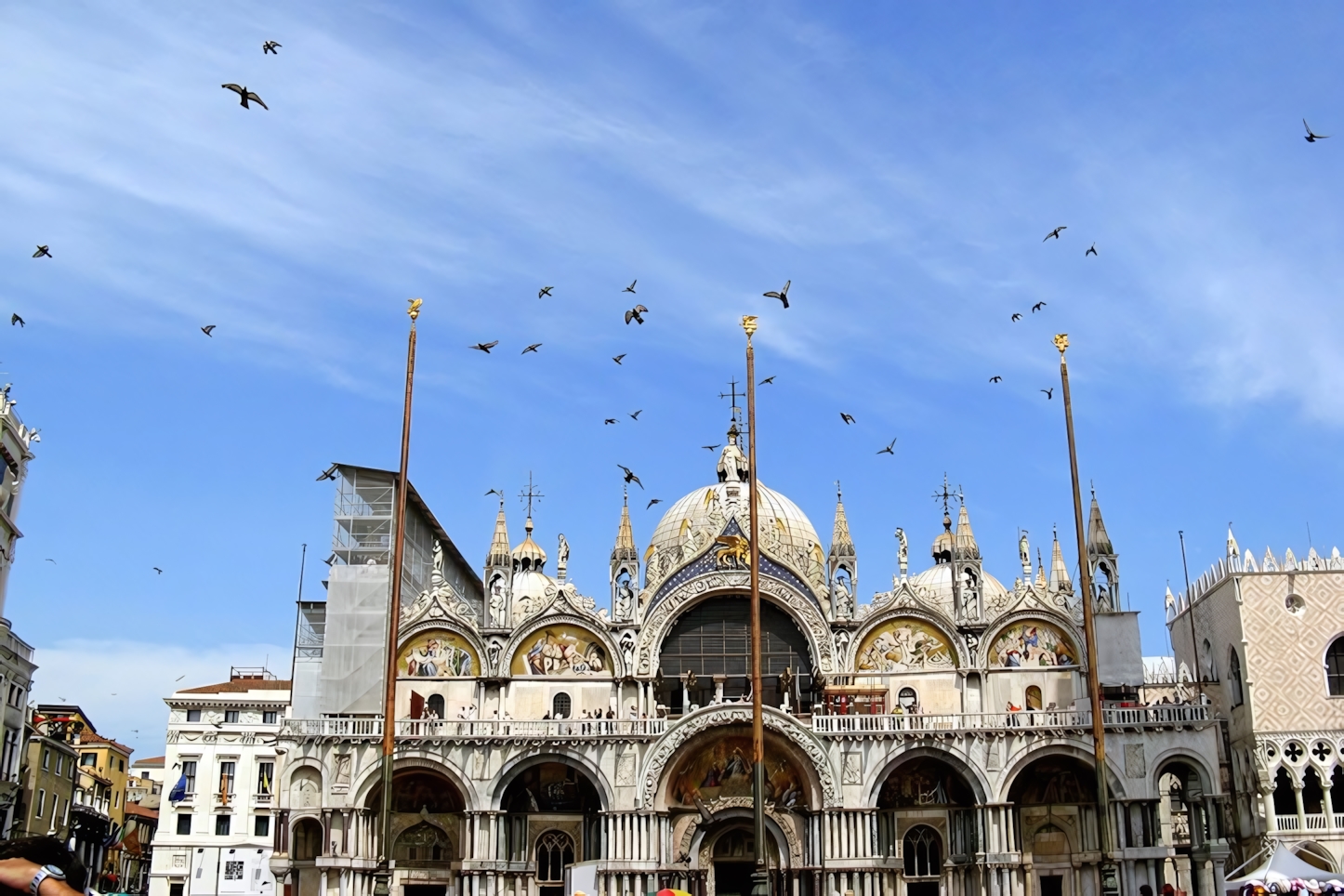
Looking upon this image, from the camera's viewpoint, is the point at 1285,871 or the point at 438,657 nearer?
the point at 1285,871

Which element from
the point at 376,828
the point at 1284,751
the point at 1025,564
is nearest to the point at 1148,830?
the point at 1284,751

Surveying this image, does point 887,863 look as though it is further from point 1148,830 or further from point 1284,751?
point 1284,751

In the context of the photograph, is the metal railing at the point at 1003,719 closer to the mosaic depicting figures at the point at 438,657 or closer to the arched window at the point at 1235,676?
the arched window at the point at 1235,676

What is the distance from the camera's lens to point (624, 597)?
5184cm

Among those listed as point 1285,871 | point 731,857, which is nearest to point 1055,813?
point 731,857

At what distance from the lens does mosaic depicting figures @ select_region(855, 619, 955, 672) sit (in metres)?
50.1

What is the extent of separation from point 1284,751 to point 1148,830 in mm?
7007

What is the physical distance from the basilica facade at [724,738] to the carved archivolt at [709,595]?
8 cm

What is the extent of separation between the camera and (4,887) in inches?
281

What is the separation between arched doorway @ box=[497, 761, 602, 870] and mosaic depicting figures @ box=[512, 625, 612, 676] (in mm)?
3893

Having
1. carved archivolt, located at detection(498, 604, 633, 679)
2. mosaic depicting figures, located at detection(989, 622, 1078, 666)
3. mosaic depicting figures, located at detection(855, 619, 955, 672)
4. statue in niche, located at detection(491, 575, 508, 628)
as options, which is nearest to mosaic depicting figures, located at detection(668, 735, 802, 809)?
carved archivolt, located at detection(498, 604, 633, 679)

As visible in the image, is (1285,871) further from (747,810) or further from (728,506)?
(728,506)

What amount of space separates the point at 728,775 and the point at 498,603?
10.9 m

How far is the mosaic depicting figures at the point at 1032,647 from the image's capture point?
49719mm
